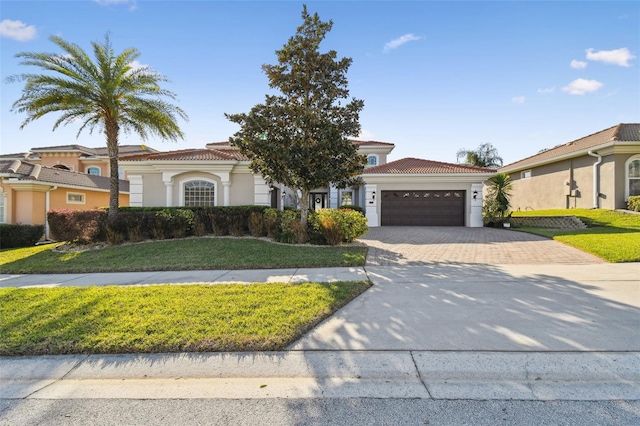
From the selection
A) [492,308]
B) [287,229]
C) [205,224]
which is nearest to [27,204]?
[205,224]

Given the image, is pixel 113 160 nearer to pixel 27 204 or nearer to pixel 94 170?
pixel 27 204

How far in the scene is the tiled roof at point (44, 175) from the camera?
15.5 meters

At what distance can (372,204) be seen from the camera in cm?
1798

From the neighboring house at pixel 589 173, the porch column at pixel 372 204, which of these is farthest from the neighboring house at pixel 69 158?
the neighboring house at pixel 589 173

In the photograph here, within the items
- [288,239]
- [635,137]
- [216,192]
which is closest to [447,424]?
[288,239]

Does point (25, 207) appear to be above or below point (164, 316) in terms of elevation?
above

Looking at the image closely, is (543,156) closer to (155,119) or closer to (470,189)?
(470,189)

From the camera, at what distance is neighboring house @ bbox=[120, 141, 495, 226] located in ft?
49.2

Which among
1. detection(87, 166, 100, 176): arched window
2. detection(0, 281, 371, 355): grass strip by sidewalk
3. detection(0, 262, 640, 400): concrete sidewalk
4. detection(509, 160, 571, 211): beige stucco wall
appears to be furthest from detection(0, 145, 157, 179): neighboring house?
detection(509, 160, 571, 211): beige stucco wall

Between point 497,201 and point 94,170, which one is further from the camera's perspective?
point 94,170

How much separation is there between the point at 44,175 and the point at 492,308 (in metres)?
22.4

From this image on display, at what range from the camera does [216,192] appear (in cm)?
1534

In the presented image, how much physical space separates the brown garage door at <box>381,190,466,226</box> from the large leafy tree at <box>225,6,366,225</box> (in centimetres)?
744

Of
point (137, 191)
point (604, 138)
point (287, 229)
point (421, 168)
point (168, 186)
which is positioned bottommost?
point (287, 229)
